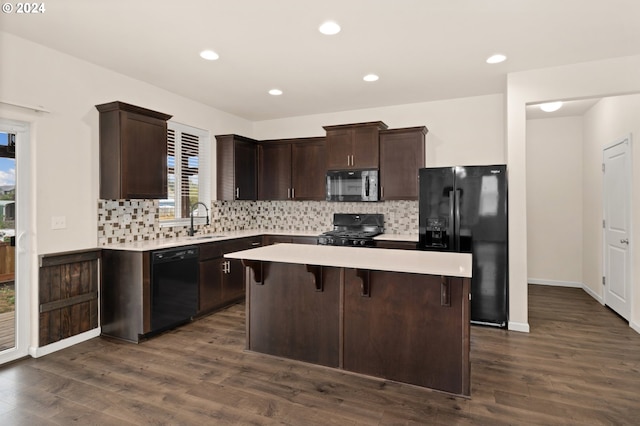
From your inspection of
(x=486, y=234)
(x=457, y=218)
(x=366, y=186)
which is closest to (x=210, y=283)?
(x=366, y=186)

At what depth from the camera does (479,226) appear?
4039mm

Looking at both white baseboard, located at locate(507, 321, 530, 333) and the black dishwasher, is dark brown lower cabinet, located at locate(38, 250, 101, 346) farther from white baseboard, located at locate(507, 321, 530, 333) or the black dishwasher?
white baseboard, located at locate(507, 321, 530, 333)

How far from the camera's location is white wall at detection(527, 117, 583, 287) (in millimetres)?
5859

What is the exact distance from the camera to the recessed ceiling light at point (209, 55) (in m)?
3.41

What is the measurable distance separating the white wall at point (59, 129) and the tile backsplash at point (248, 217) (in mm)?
264

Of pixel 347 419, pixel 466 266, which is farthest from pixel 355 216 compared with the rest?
pixel 347 419

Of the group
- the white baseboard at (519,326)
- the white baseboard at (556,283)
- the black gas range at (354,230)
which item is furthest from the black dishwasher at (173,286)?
the white baseboard at (556,283)

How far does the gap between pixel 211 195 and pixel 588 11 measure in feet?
15.1

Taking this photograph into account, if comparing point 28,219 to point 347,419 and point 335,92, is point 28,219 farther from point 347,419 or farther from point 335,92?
point 335,92

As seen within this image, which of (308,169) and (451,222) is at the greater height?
(308,169)

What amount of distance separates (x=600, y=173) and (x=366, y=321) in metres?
4.29

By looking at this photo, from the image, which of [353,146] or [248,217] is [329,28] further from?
[248,217]

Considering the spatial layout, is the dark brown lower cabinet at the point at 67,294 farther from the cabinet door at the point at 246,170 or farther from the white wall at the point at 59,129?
the cabinet door at the point at 246,170

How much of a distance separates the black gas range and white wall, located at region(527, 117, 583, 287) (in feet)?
9.34
